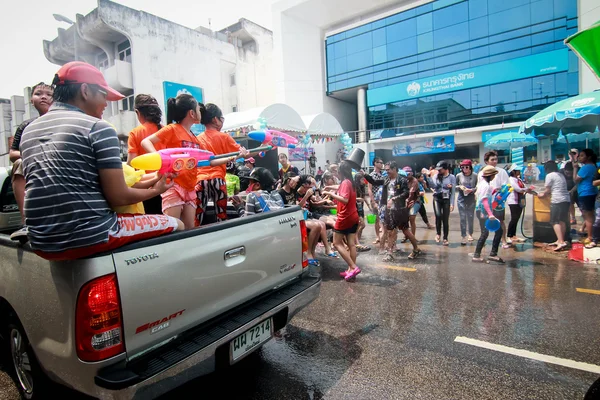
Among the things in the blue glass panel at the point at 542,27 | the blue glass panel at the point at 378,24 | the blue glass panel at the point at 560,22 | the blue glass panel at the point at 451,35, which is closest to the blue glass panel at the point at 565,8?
the blue glass panel at the point at 560,22

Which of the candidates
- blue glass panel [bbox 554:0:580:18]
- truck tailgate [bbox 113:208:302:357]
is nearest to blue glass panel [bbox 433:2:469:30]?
blue glass panel [bbox 554:0:580:18]

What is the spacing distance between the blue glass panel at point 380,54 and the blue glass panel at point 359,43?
710 mm

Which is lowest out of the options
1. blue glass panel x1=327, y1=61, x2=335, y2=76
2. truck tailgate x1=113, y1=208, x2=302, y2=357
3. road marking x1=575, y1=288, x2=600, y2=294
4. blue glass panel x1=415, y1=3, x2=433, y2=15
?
road marking x1=575, y1=288, x2=600, y2=294

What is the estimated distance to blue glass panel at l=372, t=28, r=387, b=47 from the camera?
98.3ft

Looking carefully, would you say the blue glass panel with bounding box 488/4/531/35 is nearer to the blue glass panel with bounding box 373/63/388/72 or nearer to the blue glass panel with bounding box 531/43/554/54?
the blue glass panel with bounding box 531/43/554/54

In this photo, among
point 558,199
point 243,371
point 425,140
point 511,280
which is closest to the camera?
point 243,371

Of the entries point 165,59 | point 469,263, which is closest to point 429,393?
point 469,263

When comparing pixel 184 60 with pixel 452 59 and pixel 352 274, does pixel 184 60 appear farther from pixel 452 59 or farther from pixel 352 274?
pixel 352 274

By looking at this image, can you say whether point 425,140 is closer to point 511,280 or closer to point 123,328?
point 511,280

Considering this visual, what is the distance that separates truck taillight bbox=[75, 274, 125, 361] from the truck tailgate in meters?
0.05

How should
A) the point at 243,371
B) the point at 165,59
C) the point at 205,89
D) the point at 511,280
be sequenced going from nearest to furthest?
the point at 243,371 < the point at 511,280 < the point at 165,59 < the point at 205,89

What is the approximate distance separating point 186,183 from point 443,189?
235 inches

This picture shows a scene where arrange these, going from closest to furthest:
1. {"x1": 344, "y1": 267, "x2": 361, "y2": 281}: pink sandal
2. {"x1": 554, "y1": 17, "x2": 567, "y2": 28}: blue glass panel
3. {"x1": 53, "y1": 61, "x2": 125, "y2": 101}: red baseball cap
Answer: {"x1": 53, "y1": 61, "x2": 125, "y2": 101}: red baseball cap → {"x1": 344, "y1": 267, "x2": 361, "y2": 281}: pink sandal → {"x1": 554, "y1": 17, "x2": 567, "y2": 28}: blue glass panel

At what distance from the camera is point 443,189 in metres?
7.48
